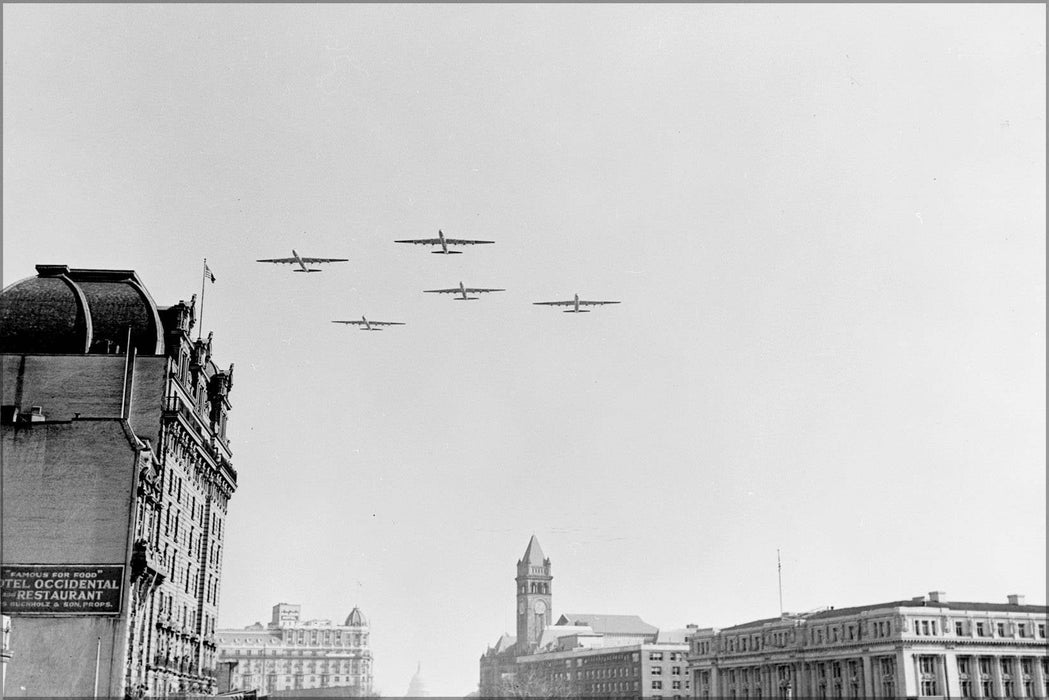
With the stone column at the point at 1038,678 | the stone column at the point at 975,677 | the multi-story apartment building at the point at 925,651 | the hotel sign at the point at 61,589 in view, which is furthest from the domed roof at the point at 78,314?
the stone column at the point at 1038,678

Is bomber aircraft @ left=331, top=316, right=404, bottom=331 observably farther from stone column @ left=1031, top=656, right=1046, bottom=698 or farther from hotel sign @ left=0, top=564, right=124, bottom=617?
stone column @ left=1031, top=656, right=1046, bottom=698

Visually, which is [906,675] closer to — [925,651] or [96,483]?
[925,651]


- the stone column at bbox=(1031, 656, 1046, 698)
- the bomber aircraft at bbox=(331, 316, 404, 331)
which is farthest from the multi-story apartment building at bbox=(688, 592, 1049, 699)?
the bomber aircraft at bbox=(331, 316, 404, 331)

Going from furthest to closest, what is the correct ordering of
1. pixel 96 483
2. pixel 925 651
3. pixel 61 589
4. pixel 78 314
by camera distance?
pixel 925 651 < pixel 78 314 < pixel 96 483 < pixel 61 589

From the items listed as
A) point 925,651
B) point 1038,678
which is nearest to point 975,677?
point 925,651

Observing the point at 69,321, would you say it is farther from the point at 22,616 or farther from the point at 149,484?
the point at 22,616

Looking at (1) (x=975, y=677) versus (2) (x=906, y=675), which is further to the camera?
(1) (x=975, y=677)

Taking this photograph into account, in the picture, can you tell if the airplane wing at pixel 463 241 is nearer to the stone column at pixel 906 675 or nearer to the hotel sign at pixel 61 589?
the hotel sign at pixel 61 589
